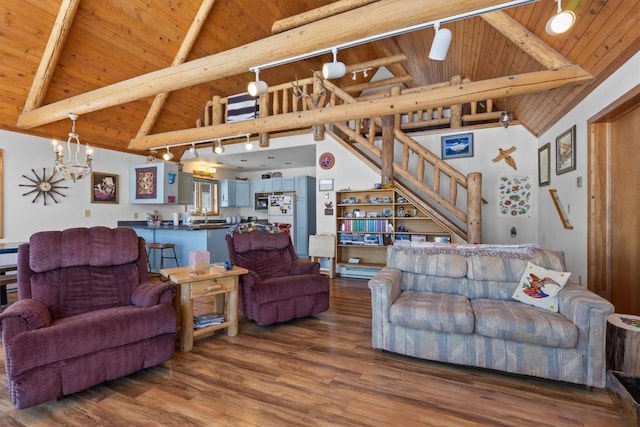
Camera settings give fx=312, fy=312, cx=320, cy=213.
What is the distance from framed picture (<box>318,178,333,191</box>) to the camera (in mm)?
5712

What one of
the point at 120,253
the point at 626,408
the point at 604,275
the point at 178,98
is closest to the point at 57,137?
the point at 178,98

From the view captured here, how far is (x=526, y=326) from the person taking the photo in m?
2.08

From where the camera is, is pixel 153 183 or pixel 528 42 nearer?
pixel 528 42

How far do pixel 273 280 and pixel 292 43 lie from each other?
2.19m

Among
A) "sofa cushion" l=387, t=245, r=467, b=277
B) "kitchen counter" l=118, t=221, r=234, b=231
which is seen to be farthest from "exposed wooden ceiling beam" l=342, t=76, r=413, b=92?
"sofa cushion" l=387, t=245, r=467, b=277

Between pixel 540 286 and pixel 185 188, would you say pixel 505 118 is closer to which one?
pixel 540 286

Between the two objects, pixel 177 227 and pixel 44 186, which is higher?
pixel 44 186

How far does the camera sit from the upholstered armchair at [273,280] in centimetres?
304

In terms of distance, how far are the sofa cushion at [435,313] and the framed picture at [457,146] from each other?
3296 mm

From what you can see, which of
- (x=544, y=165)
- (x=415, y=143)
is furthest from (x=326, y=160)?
(x=544, y=165)

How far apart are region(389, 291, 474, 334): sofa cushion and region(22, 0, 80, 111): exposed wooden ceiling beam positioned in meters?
4.79

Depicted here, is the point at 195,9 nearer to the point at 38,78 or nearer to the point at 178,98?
the point at 178,98

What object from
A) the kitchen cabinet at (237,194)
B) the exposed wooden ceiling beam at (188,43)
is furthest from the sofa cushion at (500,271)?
the kitchen cabinet at (237,194)

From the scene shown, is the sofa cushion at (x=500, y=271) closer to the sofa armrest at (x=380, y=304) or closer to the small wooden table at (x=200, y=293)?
the sofa armrest at (x=380, y=304)
